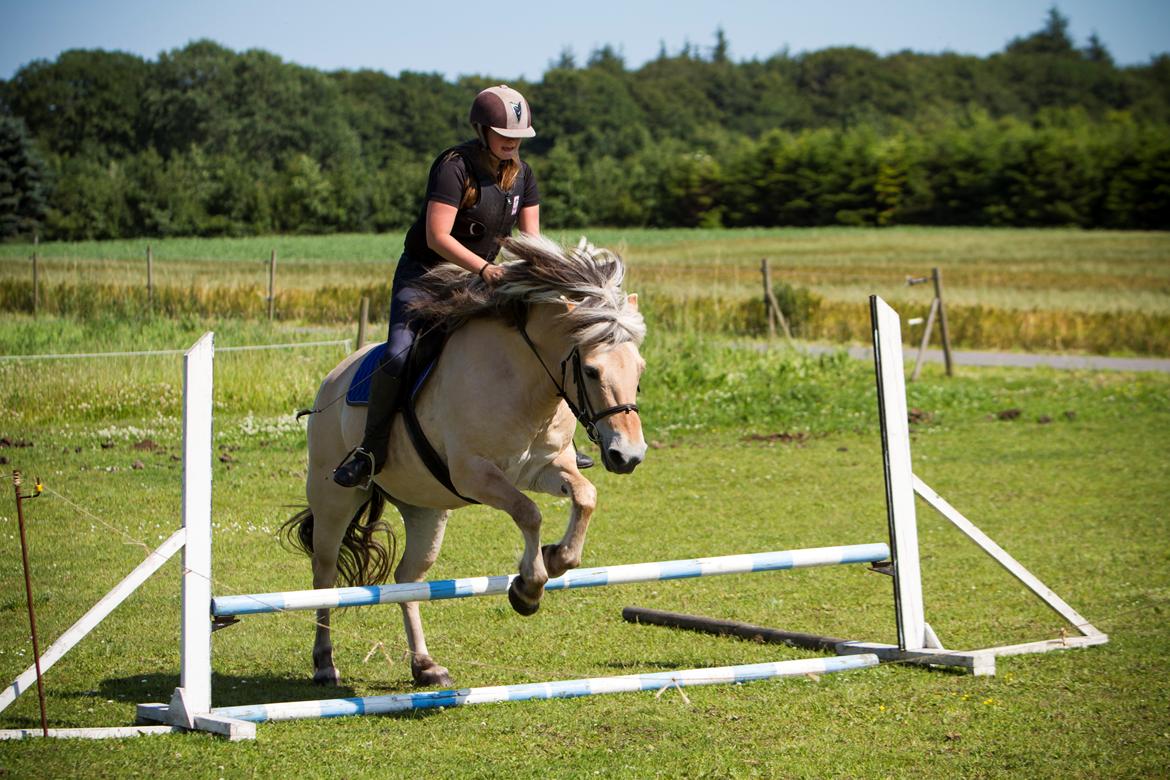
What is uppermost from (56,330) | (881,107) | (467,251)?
(881,107)

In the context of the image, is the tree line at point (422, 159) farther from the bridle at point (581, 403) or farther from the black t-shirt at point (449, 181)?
the bridle at point (581, 403)

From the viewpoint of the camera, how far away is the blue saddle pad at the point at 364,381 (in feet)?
19.4

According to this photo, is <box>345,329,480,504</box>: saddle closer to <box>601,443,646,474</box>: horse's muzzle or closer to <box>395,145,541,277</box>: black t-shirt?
<box>395,145,541,277</box>: black t-shirt

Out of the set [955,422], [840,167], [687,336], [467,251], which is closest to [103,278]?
[687,336]

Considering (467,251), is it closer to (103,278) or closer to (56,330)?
(56,330)

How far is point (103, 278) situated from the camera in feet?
62.8

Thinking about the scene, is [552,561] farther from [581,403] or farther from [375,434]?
[375,434]

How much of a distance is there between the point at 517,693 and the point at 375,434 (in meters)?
1.53

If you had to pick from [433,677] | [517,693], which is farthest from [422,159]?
[517,693]

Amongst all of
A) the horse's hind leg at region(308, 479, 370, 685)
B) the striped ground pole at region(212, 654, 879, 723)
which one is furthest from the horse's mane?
the striped ground pole at region(212, 654, 879, 723)

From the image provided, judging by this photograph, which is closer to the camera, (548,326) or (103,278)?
(548,326)

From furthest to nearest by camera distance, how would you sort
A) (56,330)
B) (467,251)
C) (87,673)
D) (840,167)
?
1. (840,167)
2. (56,330)
3. (87,673)
4. (467,251)

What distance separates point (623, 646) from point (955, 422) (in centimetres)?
1121

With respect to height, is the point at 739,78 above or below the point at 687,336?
above
